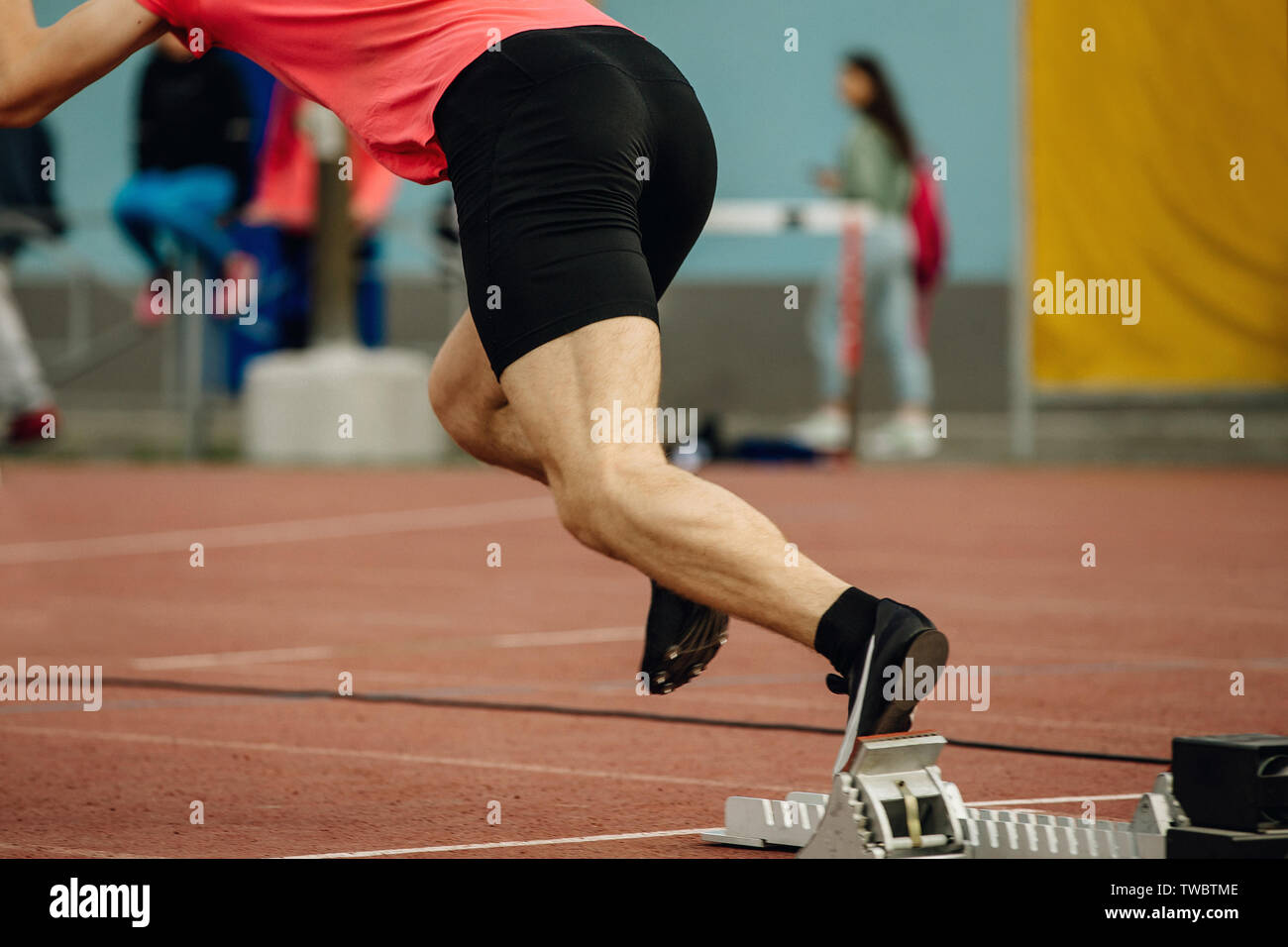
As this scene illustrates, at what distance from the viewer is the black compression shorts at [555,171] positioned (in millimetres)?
3848

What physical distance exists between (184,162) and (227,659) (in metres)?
11.0

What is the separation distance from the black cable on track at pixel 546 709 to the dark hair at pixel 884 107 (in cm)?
1130

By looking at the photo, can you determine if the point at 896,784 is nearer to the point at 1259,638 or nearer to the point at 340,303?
the point at 1259,638

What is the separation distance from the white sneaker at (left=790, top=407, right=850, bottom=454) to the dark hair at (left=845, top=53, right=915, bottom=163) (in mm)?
1993

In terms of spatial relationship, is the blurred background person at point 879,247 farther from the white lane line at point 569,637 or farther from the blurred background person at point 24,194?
the white lane line at point 569,637

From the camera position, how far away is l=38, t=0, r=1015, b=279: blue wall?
18625 millimetres

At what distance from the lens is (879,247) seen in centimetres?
1655

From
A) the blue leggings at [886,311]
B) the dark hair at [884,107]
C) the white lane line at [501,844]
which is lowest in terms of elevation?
the white lane line at [501,844]

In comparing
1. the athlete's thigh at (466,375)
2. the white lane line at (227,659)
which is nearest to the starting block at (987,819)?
the athlete's thigh at (466,375)

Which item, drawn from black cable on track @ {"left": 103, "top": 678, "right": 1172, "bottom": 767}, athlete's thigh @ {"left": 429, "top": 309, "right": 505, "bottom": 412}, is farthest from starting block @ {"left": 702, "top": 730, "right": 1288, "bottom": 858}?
athlete's thigh @ {"left": 429, "top": 309, "right": 505, "bottom": 412}

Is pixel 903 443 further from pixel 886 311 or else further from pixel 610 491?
pixel 610 491

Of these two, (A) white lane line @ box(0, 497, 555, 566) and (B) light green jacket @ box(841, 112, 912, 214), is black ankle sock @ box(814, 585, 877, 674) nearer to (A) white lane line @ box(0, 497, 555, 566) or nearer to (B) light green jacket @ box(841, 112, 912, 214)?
(A) white lane line @ box(0, 497, 555, 566)

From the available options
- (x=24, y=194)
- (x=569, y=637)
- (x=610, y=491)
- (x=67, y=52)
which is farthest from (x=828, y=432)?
(x=610, y=491)
